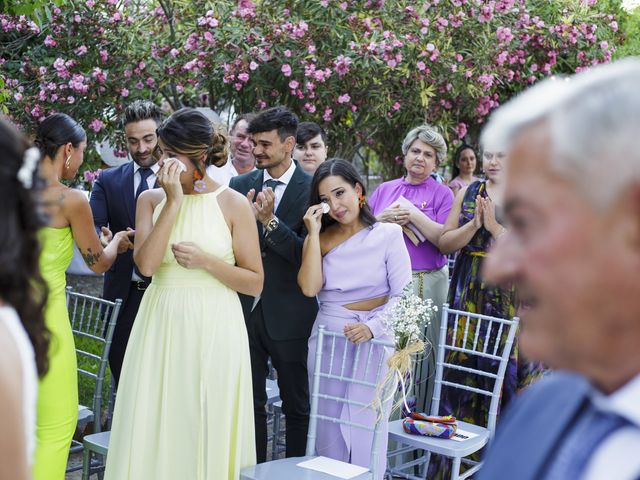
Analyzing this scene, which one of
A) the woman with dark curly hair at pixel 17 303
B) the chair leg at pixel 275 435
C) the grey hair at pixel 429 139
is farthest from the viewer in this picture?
the grey hair at pixel 429 139

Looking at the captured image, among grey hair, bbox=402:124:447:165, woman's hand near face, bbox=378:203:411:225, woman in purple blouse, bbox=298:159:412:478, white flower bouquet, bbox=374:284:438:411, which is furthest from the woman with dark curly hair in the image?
grey hair, bbox=402:124:447:165

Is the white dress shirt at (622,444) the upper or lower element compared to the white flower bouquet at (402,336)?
upper

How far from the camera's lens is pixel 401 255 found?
170 inches

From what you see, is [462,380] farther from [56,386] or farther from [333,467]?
[56,386]

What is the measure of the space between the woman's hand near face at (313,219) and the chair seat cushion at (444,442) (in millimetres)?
1066

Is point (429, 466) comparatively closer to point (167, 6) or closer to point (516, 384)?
point (516, 384)

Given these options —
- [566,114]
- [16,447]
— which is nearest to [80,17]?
[16,447]

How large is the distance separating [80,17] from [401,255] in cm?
419

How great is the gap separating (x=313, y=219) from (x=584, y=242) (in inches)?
139

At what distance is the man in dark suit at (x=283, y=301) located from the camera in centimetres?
452

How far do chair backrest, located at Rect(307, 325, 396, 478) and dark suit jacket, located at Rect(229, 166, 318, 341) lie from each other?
0.29 meters

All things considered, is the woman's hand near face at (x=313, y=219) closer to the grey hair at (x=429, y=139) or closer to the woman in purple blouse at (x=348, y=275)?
the woman in purple blouse at (x=348, y=275)

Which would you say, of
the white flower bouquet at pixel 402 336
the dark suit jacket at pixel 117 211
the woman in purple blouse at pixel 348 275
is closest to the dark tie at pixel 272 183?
the woman in purple blouse at pixel 348 275

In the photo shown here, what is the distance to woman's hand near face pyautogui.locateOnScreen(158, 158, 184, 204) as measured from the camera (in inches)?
146
